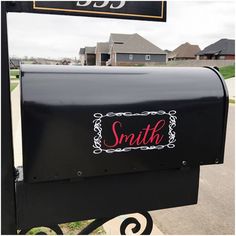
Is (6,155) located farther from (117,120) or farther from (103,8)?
(103,8)

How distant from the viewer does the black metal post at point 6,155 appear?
4.37 feet

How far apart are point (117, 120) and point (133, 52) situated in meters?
47.7

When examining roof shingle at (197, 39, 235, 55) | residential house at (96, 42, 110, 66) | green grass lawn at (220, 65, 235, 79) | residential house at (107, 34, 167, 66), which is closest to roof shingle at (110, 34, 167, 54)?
residential house at (107, 34, 167, 66)

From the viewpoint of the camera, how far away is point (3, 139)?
137 cm

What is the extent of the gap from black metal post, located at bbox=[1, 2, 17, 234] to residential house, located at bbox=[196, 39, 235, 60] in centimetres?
5365

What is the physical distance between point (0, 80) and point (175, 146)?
0.89 m

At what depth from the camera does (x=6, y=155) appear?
1.38 meters

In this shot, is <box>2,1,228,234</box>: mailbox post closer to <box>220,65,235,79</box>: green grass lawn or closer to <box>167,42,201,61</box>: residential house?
<box>220,65,235,79</box>: green grass lawn

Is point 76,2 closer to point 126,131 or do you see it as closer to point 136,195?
point 126,131

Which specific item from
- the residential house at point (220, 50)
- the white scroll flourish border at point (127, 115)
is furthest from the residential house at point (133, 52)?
the white scroll flourish border at point (127, 115)

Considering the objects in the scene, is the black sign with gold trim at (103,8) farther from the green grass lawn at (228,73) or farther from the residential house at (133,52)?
the residential house at (133,52)

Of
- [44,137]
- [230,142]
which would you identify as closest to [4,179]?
[44,137]

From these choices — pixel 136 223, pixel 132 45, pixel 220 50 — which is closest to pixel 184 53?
pixel 220 50

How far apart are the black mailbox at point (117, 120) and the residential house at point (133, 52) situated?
4517 cm
